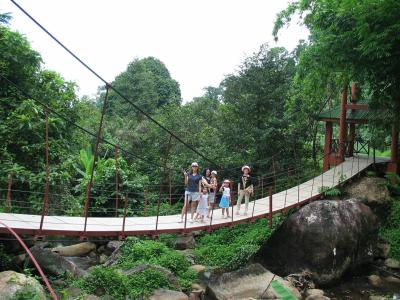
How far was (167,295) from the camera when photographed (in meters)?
6.22

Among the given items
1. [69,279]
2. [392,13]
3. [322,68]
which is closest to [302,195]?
[322,68]

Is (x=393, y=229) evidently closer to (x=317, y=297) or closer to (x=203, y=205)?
(x=317, y=297)

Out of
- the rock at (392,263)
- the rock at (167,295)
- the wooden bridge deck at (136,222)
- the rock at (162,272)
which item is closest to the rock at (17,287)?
the wooden bridge deck at (136,222)

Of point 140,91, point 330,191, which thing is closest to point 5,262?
point 330,191

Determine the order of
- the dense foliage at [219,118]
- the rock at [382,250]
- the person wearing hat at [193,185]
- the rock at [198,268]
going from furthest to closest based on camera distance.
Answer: the rock at [382,250]
the rock at [198,268]
the dense foliage at [219,118]
the person wearing hat at [193,185]

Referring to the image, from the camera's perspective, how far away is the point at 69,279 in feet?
21.8

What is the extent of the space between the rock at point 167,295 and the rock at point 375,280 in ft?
10.3

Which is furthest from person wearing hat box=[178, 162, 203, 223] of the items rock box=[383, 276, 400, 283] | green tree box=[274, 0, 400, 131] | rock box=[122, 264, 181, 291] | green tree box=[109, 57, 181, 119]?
green tree box=[109, 57, 181, 119]

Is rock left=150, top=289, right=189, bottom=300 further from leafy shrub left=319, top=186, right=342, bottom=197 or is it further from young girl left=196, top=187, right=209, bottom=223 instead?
leafy shrub left=319, top=186, right=342, bottom=197

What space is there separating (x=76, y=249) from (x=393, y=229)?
246 inches

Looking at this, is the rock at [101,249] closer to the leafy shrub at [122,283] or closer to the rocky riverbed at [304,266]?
the rocky riverbed at [304,266]

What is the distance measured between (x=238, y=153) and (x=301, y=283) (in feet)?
16.3

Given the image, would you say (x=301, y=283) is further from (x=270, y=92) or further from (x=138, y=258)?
(x=270, y=92)

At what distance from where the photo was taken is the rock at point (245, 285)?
620 centimetres
